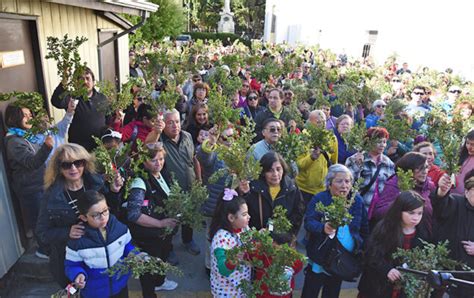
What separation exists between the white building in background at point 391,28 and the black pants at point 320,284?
52.9ft

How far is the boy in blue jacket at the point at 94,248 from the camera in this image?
9.32ft

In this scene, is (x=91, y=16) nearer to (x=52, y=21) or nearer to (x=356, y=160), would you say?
(x=52, y=21)

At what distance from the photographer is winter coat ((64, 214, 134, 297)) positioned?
284 cm

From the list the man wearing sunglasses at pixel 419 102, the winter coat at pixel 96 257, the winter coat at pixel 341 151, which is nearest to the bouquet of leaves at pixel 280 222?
the winter coat at pixel 96 257

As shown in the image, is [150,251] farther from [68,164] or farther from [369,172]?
[369,172]

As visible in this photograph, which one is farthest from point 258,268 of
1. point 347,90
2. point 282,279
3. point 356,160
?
point 347,90

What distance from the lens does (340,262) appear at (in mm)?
3367

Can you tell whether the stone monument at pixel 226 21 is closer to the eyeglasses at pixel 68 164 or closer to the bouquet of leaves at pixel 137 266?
the eyeglasses at pixel 68 164

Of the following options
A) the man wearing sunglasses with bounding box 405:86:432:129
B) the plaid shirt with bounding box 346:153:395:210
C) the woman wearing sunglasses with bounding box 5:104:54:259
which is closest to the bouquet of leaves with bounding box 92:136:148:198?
the woman wearing sunglasses with bounding box 5:104:54:259

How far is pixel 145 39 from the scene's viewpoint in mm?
20609

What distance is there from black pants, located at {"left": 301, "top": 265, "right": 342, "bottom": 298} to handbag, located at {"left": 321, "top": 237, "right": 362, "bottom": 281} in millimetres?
202

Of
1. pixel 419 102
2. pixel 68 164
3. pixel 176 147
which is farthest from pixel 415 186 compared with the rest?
pixel 419 102

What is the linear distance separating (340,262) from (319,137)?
1486 millimetres

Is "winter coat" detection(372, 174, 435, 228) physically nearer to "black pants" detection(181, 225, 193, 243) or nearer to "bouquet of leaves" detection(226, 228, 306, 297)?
"bouquet of leaves" detection(226, 228, 306, 297)
